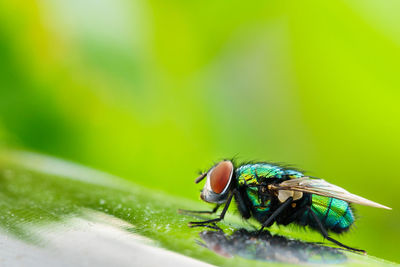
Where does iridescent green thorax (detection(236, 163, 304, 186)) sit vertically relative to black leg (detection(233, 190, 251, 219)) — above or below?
above

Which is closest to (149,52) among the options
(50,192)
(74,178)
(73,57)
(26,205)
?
(73,57)

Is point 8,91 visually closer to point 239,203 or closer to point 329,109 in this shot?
point 239,203

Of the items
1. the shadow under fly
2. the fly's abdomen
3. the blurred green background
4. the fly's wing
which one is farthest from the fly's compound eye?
the blurred green background

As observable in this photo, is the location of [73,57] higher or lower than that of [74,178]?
higher

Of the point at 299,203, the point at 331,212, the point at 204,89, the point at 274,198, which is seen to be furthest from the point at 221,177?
Answer: the point at 204,89

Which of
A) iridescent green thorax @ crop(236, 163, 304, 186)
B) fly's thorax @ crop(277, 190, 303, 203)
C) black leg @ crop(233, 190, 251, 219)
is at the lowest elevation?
black leg @ crop(233, 190, 251, 219)

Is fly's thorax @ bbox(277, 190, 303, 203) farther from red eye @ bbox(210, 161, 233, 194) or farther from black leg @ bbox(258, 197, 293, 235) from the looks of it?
red eye @ bbox(210, 161, 233, 194)

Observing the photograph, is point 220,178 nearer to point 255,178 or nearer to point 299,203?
point 255,178
